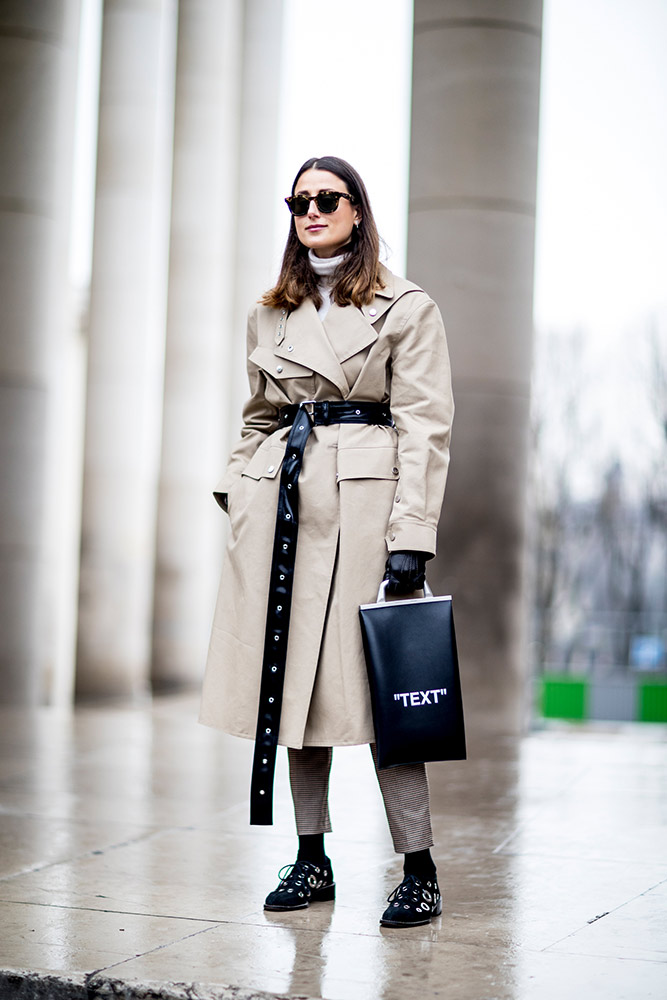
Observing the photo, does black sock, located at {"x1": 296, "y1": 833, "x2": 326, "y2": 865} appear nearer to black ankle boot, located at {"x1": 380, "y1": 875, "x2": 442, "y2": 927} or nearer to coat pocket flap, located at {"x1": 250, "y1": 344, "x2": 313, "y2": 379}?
black ankle boot, located at {"x1": 380, "y1": 875, "x2": 442, "y2": 927}

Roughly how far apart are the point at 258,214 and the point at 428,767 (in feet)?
57.3

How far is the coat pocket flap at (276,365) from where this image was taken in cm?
391

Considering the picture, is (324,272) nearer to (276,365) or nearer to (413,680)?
(276,365)

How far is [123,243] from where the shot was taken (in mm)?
20562

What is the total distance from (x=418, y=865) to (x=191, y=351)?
58.2ft

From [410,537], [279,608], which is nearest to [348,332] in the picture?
[410,537]

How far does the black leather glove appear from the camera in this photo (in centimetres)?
366

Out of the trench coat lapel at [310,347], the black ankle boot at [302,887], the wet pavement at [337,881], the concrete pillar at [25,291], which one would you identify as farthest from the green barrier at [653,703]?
the trench coat lapel at [310,347]

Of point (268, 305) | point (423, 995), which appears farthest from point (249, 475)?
point (423, 995)

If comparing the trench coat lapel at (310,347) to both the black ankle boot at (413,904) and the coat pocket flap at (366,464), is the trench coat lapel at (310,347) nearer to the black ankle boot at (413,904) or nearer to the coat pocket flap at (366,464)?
the coat pocket flap at (366,464)

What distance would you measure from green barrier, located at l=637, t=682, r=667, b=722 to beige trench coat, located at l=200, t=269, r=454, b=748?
865 inches

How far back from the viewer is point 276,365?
3.96 m

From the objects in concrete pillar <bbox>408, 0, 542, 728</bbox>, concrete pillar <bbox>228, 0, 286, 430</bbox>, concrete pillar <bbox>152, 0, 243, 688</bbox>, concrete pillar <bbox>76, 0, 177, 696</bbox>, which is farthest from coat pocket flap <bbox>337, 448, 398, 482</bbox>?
concrete pillar <bbox>228, 0, 286, 430</bbox>

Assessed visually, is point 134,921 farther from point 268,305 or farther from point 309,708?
point 268,305
